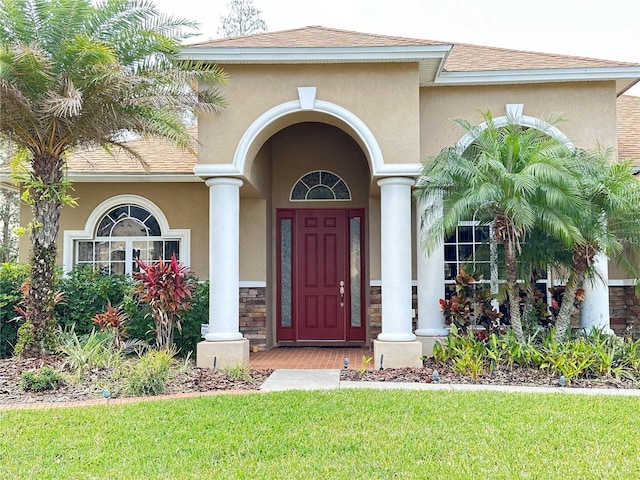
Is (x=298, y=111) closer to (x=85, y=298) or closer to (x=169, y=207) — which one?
(x=169, y=207)

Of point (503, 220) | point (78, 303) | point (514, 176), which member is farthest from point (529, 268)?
point (78, 303)

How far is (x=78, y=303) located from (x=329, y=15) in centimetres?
2205

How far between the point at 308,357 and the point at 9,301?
5446 mm

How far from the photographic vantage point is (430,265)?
948 centimetres

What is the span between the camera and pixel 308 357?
33.3 feet

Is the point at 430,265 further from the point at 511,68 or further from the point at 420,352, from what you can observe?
the point at 511,68

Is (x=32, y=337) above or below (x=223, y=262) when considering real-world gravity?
below

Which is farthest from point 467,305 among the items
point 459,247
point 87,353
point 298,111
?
point 87,353

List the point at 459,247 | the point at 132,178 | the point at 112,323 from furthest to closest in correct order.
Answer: the point at 132,178 → the point at 459,247 → the point at 112,323

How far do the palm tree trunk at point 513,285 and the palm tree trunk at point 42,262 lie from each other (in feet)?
22.4

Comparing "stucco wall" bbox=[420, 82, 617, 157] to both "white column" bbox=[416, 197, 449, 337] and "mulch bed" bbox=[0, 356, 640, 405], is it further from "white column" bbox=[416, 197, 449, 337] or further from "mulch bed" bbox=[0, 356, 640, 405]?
"mulch bed" bbox=[0, 356, 640, 405]

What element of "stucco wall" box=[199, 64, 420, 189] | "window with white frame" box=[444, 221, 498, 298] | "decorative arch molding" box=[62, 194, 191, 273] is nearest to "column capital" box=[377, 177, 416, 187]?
"stucco wall" box=[199, 64, 420, 189]

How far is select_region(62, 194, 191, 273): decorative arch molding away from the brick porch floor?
2.75m

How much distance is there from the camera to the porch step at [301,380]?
7.42 metres
